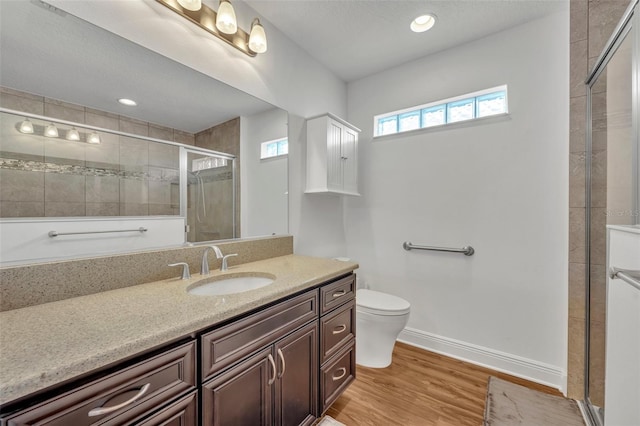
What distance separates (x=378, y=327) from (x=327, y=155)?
136cm

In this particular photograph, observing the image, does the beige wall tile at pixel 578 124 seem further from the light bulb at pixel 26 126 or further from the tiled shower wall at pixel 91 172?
the light bulb at pixel 26 126

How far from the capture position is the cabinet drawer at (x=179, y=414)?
0.71 metres

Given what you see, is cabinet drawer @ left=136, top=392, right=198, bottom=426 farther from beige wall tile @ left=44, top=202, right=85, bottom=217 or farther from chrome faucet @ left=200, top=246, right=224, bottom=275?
beige wall tile @ left=44, top=202, right=85, bottom=217

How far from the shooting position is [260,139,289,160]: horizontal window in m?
1.81

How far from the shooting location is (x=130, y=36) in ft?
3.75

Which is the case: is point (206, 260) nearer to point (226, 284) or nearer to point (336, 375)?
point (226, 284)

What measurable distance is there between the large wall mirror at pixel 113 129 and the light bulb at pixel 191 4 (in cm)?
30

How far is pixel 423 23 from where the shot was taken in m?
1.82

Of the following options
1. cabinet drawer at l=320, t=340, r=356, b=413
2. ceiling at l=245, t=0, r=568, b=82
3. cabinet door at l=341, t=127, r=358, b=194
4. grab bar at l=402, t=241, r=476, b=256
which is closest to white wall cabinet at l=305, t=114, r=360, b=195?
cabinet door at l=341, t=127, r=358, b=194

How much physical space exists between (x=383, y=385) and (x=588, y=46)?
2.54 metres

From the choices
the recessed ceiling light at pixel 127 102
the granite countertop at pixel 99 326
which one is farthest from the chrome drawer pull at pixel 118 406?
the recessed ceiling light at pixel 127 102

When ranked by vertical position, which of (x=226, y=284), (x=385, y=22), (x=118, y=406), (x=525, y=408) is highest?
(x=385, y=22)

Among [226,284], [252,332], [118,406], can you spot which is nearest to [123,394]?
[118,406]

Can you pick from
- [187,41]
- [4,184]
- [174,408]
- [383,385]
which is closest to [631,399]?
[383,385]
